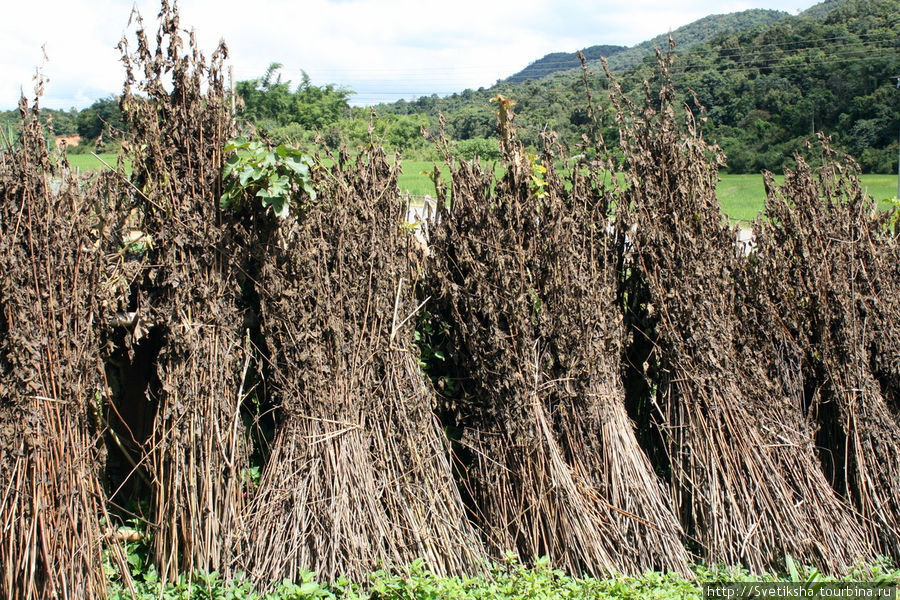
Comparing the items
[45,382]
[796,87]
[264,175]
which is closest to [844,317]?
[264,175]

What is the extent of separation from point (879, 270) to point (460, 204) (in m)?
2.54

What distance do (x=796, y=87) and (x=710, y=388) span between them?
Result: 51.9 meters

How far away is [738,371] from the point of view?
3805 millimetres

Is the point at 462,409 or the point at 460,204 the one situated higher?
the point at 460,204

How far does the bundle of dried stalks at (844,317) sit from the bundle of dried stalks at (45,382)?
143 inches

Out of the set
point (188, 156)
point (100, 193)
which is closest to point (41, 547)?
point (100, 193)

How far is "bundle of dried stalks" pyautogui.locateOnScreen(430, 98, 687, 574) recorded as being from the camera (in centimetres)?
349

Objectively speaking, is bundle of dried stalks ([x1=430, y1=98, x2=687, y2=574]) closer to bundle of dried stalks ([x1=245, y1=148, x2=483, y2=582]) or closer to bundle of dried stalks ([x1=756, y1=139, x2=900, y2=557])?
bundle of dried stalks ([x1=245, y1=148, x2=483, y2=582])

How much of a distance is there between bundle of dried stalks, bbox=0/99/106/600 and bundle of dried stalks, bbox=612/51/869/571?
9.20ft

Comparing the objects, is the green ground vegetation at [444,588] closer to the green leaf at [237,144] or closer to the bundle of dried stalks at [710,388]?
the bundle of dried stalks at [710,388]

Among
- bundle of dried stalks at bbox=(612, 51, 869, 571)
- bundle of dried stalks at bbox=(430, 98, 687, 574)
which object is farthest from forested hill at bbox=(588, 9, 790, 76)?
bundle of dried stalks at bbox=(430, 98, 687, 574)

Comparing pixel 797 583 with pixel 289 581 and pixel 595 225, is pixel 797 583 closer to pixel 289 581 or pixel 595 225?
pixel 595 225

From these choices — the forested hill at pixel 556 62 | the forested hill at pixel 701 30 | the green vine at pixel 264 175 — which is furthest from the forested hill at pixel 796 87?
the forested hill at pixel 556 62

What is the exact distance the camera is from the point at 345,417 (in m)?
3.37
